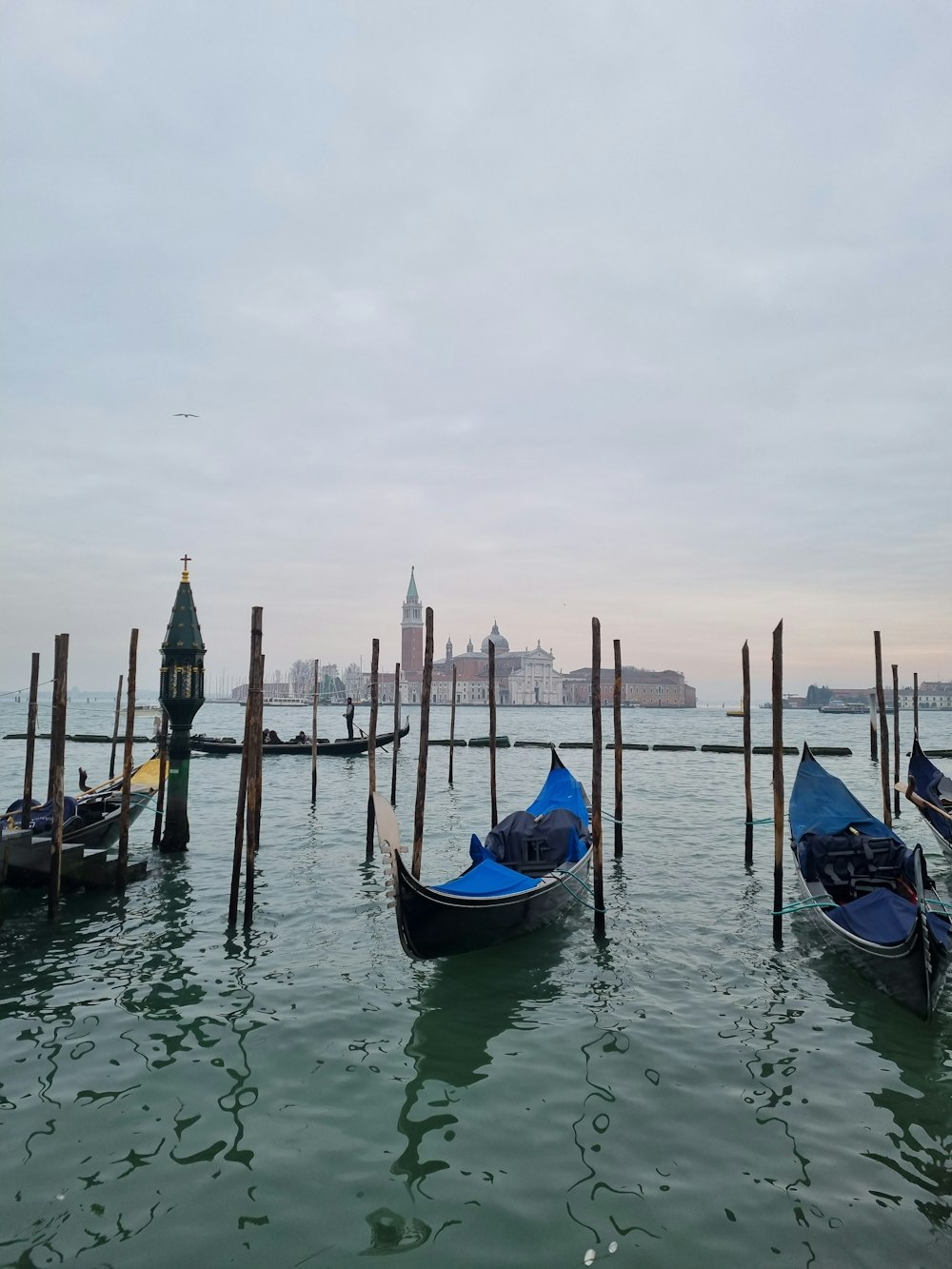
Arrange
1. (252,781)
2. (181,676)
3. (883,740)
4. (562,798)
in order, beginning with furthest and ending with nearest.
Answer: (883,740) → (562,798) → (181,676) → (252,781)

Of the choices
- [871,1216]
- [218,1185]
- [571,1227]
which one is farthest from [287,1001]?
[871,1216]

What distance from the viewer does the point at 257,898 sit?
8.81 meters

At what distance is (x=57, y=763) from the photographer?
773cm

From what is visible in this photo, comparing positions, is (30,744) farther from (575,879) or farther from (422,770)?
(575,879)

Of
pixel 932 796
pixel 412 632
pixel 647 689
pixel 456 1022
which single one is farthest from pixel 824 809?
pixel 647 689

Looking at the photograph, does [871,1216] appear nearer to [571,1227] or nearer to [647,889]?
[571,1227]

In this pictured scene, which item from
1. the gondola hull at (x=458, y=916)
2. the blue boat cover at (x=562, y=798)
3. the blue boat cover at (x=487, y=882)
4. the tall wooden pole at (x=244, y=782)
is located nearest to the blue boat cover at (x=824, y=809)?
the blue boat cover at (x=562, y=798)

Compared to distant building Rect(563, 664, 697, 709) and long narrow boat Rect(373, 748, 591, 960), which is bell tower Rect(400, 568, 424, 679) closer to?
distant building Rect(563, 664, 697, 709)

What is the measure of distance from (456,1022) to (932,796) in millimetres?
9505

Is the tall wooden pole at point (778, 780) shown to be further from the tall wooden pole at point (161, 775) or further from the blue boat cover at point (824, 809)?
the tall wooden pole at point (161, 775)

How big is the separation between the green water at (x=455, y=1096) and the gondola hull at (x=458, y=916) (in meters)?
0.20

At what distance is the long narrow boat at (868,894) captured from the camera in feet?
18.1

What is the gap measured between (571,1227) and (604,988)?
113 inches

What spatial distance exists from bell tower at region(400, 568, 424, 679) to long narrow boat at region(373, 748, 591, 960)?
375 feet
